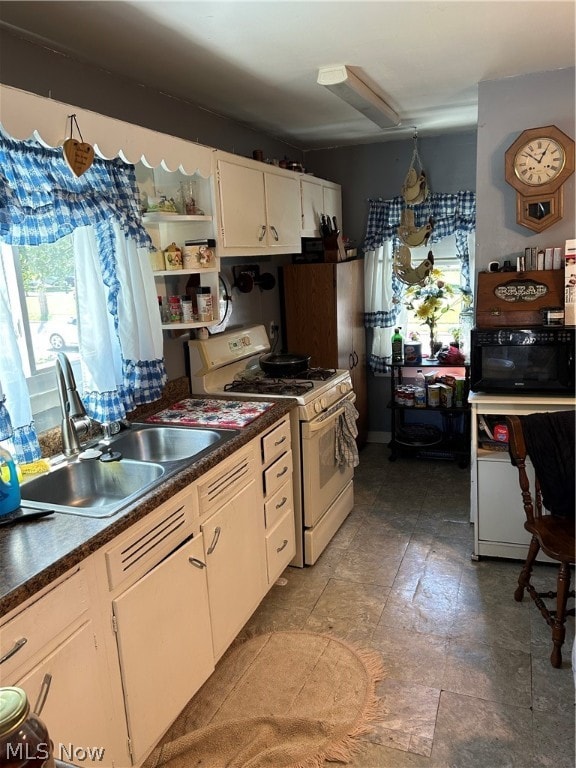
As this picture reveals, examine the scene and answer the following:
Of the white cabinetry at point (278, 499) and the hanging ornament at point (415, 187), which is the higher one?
the hanging ornament at point (415, 187)

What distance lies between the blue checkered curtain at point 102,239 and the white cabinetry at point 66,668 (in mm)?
705

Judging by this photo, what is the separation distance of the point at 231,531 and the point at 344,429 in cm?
120

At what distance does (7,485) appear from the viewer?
65.4 inches

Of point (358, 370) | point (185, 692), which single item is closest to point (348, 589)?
point (185, 692)

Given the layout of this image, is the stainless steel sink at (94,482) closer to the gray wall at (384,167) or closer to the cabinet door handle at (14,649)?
the cabinet door handle at (14,649)

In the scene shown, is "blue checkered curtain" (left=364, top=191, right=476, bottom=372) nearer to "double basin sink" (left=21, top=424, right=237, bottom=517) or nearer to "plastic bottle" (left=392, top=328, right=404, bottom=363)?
"plastic bottle" (left=392, top=328, right=404, bottom=363)

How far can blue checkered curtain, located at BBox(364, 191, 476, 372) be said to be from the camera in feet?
14.2

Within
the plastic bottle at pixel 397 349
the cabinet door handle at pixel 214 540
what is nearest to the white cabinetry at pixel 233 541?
the cabinet door handle at pixel 214 540

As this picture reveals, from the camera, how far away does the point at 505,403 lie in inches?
111

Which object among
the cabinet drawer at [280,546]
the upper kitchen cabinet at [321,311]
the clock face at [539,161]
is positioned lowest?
the cabinet drawer at [280,546]

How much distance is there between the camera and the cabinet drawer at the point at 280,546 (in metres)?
2.69

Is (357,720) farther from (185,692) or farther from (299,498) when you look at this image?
(299,498)

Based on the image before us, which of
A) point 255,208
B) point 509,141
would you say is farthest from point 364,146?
point 255,208

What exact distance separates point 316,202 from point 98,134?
226cm
